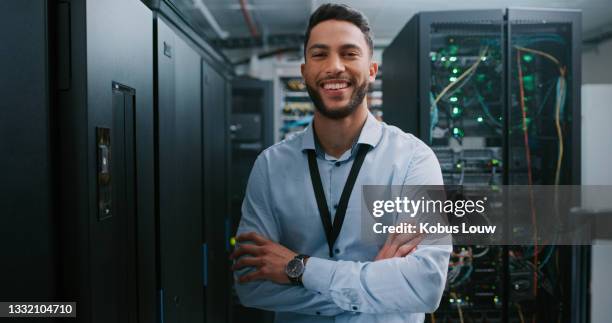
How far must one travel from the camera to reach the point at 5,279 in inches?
31.0

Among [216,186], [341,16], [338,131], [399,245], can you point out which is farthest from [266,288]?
[216,186]

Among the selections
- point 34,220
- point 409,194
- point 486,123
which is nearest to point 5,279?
point 34,220

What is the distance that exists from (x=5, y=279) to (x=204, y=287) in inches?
49.7

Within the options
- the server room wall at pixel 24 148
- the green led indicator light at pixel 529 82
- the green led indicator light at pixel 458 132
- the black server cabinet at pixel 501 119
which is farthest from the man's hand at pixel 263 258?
the green led indicator light at pixel 529 82

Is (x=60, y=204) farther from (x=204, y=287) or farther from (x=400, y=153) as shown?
(x=204, y=287)

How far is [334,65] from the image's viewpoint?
1.20m

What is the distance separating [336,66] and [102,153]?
607mm

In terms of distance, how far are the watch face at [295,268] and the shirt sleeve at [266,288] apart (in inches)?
1.5

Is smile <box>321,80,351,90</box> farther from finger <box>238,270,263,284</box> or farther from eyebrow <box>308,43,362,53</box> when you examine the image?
finger <box>238,270,263,284</box>

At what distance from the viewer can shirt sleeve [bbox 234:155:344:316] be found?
45.9 inches

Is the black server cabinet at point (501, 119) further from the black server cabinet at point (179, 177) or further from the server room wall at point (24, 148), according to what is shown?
the server room wall at point (24, 148)

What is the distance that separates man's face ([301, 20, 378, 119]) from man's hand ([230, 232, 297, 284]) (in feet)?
1.27

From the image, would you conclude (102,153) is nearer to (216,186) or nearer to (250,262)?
(250,262)

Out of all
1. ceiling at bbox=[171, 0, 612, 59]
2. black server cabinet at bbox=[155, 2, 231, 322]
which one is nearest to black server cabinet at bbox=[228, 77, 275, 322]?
ceiling at bbox=[171, 0, 612, 59]
